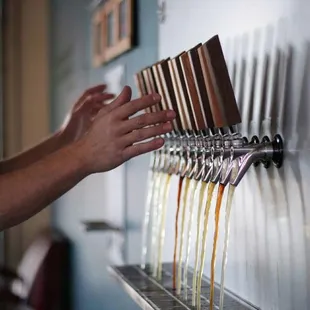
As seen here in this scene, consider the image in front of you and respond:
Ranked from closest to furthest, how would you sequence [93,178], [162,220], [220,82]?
1. [220,82]
2. [162,220]
3. [93,178]

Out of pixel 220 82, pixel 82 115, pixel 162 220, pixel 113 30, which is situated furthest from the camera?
pixel 113 30

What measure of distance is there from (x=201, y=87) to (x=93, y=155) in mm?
205

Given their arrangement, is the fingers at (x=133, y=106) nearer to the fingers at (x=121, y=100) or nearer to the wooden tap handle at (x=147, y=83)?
the fingers at (x=121, y=100)

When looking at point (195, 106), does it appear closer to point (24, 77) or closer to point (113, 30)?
point (113, 30)

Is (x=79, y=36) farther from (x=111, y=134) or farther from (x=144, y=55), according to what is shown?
(x=111, y=134)

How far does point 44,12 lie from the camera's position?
357 centimetres

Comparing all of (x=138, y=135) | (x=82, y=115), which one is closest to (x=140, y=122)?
(x=138, y=135)

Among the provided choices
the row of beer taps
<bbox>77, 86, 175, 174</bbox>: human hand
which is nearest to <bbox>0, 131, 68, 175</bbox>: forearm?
the row of beer taps

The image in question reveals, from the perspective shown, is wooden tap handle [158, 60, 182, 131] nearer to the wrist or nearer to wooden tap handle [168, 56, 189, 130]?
wooden tap handle [168, 56, 189, 130]

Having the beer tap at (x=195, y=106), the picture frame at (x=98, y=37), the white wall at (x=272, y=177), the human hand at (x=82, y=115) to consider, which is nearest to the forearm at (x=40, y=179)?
the beer tap at (x=195, y=106)

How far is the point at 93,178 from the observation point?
2664 mm

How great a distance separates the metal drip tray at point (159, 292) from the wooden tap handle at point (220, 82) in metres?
0.32

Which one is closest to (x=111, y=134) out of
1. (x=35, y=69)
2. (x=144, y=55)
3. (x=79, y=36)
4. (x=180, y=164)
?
(x=180, y=164)

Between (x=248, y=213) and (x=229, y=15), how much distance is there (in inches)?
15.3
